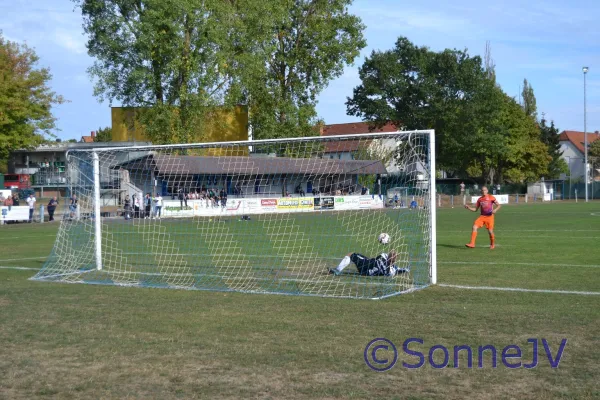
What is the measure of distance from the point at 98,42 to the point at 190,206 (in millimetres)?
28330

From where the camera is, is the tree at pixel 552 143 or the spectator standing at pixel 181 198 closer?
the spectator standing at pixel 181 198

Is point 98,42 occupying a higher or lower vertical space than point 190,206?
higher

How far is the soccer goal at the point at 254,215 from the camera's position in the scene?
13406 millimetres

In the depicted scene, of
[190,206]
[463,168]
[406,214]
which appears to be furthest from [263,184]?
[463,168]

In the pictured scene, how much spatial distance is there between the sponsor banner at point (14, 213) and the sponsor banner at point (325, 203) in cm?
2546

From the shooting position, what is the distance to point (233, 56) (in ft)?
156

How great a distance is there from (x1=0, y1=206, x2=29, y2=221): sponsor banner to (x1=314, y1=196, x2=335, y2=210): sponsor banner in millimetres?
25456

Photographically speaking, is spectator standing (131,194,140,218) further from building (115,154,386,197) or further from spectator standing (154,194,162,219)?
spectator standing (154,194,162,219)

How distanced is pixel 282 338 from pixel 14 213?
3542 cm

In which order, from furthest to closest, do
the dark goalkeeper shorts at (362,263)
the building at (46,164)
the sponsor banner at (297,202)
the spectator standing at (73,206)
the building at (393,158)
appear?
the building at (46,164)
the sponsor banner at (297,202)
the spectator standing at (73,206)
the dark goalkeeper shorts at (362,263)
the building at (393,158)

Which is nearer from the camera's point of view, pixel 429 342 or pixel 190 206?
pixel 429 342

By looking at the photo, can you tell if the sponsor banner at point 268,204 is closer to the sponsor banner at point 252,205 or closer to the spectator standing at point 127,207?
the sponsor banner at point 252,205

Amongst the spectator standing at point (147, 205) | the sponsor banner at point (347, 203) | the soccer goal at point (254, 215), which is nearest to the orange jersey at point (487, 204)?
the soccer goal at point (254, 215)

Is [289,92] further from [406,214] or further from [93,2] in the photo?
[406,214]
